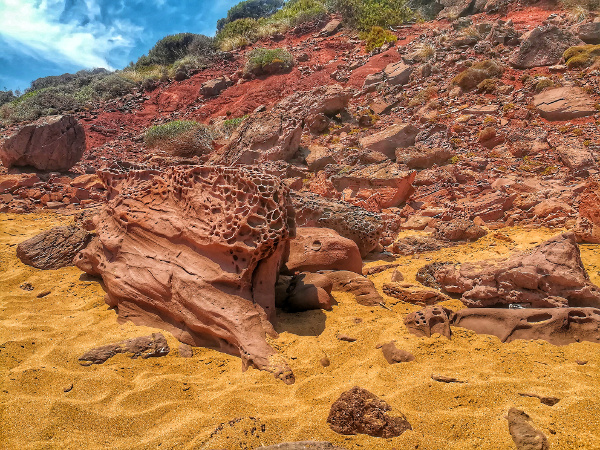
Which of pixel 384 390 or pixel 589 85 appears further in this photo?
pixel 589 85

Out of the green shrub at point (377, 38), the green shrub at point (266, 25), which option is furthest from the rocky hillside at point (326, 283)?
the green shrub at point (266, 25)

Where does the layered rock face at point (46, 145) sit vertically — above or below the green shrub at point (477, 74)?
below

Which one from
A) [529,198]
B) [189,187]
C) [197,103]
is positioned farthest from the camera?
[197,103]

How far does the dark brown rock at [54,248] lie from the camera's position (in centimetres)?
495

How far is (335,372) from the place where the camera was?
2.83 meters

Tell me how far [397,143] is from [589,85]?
4.51 meters

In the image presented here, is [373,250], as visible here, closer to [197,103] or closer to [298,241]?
[298,241]

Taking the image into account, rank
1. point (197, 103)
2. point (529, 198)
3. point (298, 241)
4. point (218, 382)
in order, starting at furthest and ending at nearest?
1. point (197, 103)
2. point (529, 198)
3. point (298, 241)
4. point (218, 382)

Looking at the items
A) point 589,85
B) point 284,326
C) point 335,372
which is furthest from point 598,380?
point 589,85

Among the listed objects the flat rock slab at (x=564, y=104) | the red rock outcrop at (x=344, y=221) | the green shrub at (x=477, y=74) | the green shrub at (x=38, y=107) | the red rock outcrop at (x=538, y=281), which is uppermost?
the green shrub at (x=38, y=107)

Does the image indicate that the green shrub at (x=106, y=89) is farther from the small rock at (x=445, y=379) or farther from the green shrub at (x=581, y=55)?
the small rock at (x=445, y=379)

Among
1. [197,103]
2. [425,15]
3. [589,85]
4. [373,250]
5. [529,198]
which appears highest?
[425,15]

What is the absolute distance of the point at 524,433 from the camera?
77.2 inches

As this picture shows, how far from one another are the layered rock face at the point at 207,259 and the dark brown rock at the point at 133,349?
0.23 m
